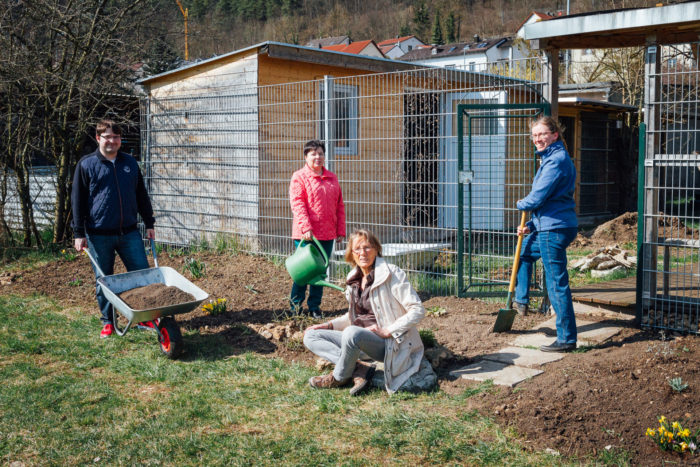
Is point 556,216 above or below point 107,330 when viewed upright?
above

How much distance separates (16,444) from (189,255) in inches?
245

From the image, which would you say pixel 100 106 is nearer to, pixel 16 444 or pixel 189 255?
pixel 189 255

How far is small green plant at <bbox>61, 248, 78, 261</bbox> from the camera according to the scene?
31.9 feet

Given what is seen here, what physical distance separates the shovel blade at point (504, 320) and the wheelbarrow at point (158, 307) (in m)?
2.42

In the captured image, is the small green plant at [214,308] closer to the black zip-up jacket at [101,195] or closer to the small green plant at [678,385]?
the black zip-up jacket at [101,195]

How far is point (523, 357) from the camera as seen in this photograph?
4.87 meters

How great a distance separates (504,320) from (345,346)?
5.73ft

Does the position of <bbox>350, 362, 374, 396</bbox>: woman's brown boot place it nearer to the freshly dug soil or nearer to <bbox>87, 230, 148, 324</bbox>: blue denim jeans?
the freshly dug soil

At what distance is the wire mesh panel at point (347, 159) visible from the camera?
7.37m

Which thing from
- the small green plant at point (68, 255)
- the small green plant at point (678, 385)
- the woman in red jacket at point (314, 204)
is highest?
the woman in red jacket at point (314, 204)

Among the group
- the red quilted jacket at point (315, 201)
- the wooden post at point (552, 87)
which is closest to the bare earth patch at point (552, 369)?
the red quilted jacket at point (315, 201)

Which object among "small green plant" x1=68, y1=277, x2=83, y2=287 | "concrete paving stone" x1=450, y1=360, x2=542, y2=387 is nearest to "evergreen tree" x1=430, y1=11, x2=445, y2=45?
"small green plant" x1=68, y1=277, x2=83, y2=287

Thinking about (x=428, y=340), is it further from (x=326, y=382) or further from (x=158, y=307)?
(x=158, y=307)

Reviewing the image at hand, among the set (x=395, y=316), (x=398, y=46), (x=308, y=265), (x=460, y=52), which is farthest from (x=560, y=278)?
(x=398, y=46)
